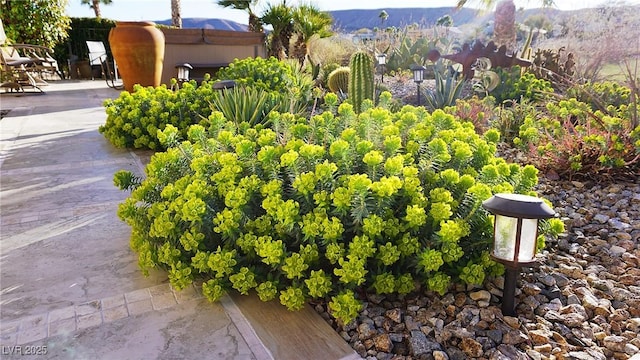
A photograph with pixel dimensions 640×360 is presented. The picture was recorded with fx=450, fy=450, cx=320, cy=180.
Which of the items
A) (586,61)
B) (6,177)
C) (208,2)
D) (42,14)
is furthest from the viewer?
(208,2)

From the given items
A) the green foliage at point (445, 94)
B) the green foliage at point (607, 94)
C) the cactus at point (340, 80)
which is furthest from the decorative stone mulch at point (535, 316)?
the cactus at point (340, 80)

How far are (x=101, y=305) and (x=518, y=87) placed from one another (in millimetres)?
5868

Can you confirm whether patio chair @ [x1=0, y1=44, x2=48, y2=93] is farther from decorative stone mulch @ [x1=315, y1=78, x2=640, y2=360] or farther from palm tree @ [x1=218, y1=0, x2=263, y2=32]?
decorative stone mulch @ [x1=315, y1=78, x2=640, y2=360]

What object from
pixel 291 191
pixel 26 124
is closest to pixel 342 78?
pixel 26 124

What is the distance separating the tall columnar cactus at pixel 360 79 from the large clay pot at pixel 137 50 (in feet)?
13.3

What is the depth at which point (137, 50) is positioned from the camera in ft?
23.8

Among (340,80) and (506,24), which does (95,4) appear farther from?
(506,24)

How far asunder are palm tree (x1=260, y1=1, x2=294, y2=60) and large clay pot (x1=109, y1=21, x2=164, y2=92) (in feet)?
14.5

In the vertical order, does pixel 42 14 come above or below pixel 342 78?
above

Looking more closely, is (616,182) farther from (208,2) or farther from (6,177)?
(208,2)

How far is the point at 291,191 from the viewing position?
2.04 metres

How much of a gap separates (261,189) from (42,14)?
1210 centimetres

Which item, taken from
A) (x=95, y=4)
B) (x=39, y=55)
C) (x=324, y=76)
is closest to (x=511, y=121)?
(x=324, y=76)

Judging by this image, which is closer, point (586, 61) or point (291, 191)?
point (291, 191)
